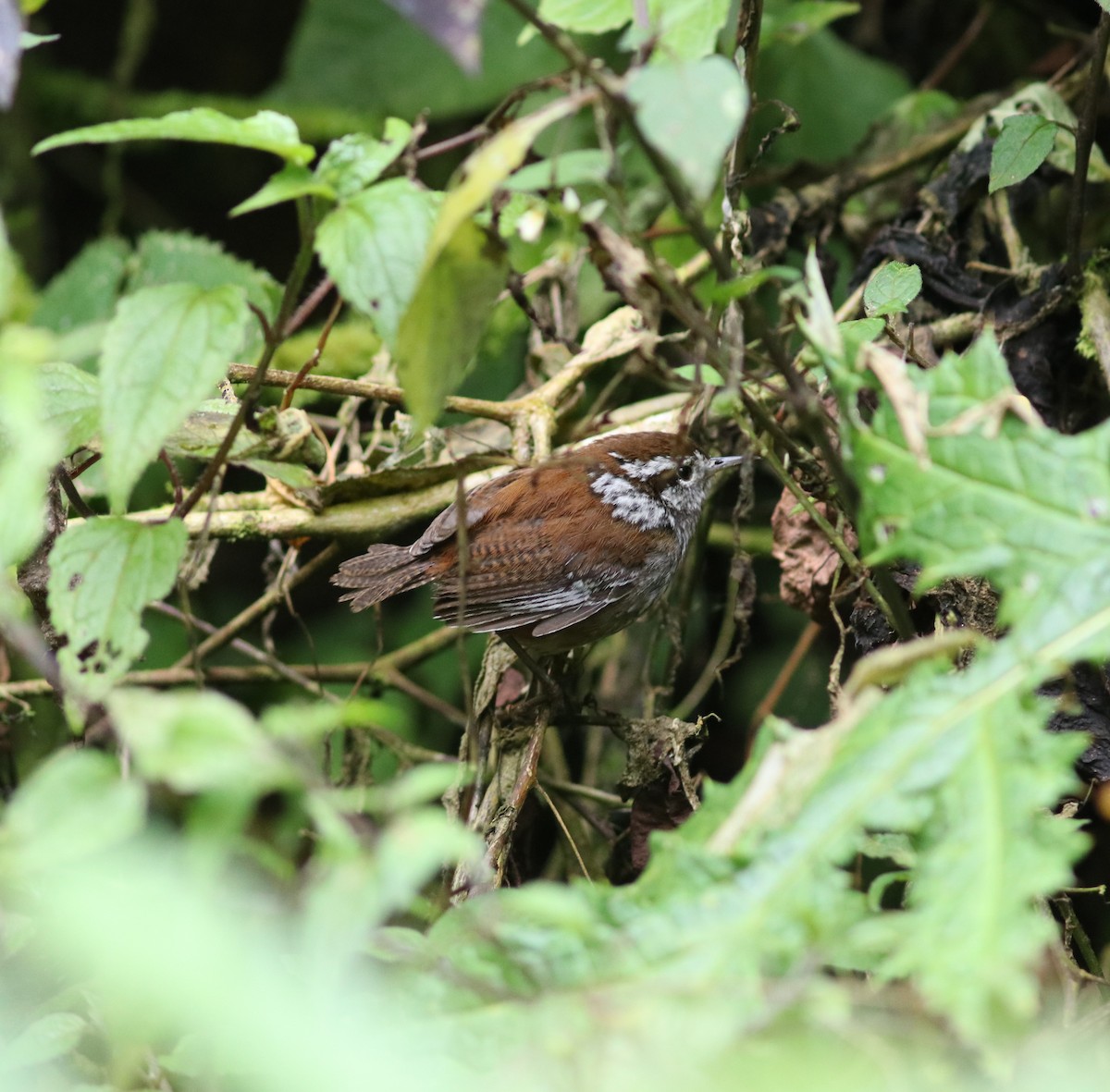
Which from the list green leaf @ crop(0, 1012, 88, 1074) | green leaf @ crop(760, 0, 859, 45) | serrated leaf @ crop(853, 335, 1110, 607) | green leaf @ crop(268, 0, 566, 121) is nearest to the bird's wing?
green leaf @ crop(0, 1012, 88, 1074)

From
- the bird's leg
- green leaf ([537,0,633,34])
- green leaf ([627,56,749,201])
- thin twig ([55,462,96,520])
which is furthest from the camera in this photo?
the bird's leg

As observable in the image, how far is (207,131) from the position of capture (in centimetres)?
156

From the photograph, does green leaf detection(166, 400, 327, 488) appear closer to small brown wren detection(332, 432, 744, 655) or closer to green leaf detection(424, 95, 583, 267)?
small brown wren detection(332, 432, 744, 655)

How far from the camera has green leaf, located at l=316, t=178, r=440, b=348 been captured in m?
1.55

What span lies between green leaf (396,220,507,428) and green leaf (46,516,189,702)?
42 cm

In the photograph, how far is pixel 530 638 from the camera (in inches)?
116

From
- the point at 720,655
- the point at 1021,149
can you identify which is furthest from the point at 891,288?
the point at 720,655

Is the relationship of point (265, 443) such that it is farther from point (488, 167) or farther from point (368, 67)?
point (368, 67)

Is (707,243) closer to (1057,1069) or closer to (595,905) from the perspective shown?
(595,905)

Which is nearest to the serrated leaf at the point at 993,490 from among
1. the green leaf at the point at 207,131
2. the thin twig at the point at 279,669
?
the green leaf at the point at 207,131

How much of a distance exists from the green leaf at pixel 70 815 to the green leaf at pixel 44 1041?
58cm

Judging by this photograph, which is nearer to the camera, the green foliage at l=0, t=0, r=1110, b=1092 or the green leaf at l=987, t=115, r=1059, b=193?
the green foliage at l=0, t=0, r=1110, b=1092

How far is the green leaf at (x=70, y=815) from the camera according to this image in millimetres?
1071

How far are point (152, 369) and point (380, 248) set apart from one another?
1.13 feet
